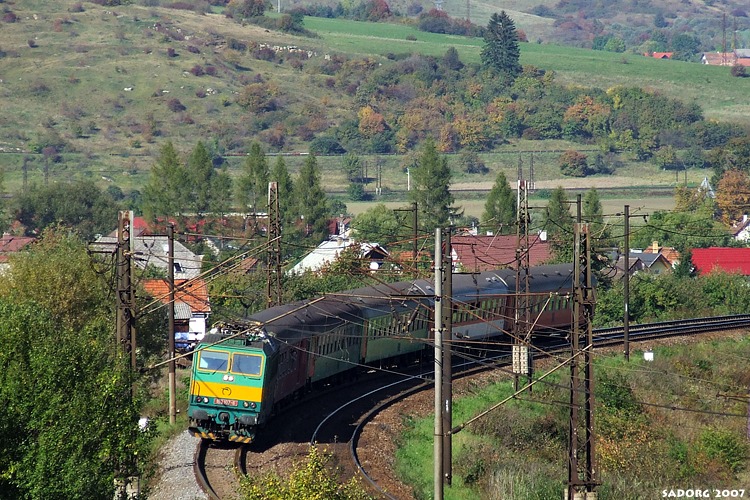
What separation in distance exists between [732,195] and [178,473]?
117263 millimetres

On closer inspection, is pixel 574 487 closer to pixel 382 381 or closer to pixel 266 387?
pixel 266 387

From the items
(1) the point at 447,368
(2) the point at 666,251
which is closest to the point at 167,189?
(2) the point at 666,251

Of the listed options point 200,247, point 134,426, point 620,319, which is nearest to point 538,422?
point 134,426

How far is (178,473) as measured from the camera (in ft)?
99.8

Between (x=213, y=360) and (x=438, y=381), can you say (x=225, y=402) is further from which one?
(x=438, y=381)

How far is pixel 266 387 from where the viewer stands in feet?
107

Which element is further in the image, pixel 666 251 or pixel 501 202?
pixel 666 251

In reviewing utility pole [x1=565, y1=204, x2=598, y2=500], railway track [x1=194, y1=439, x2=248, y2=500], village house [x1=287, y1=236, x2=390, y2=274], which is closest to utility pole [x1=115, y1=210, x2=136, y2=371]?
railway track [x1=194, y1=439, x2=248, y2=500]

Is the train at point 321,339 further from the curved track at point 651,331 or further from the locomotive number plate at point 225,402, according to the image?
the curved track at point 651,331

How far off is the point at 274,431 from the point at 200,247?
220 ft

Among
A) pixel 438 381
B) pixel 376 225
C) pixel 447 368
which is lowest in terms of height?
pixel 376 225

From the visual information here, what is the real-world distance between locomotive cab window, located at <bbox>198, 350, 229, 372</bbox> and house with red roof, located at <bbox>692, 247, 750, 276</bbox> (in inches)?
2595

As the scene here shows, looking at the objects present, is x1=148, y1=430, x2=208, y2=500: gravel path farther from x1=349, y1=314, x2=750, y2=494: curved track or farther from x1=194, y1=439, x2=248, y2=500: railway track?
Answer: x1=349, y1=314, x2=750, y2=494: curved track

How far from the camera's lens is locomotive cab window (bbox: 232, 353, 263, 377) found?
106ft
